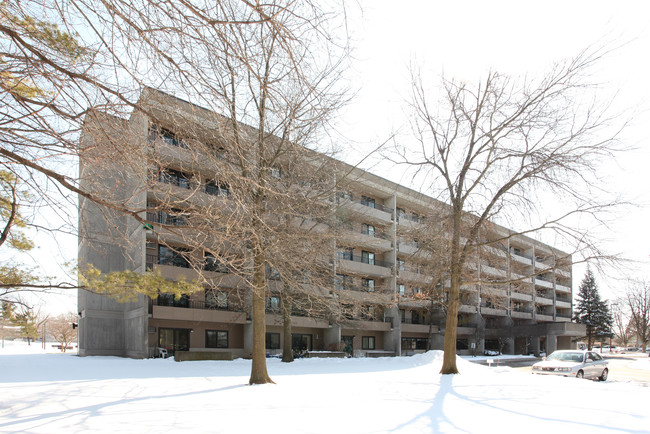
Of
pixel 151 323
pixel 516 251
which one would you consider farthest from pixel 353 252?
pixel 516 251

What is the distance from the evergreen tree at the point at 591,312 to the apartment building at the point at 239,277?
16.2 metres

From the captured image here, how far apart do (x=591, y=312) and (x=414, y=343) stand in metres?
39.9

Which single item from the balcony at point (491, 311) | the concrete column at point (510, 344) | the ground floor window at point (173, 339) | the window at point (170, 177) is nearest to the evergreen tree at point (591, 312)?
the concrete column at point (510, 344)

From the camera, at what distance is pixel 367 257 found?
43562 millimetres

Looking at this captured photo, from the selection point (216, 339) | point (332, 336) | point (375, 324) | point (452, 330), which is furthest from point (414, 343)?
point (452, 330)

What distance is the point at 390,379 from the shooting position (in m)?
14.5

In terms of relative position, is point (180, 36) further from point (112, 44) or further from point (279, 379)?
point (279, 379)

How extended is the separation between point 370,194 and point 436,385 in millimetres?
32850

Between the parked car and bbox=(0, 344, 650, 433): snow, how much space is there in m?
6.70

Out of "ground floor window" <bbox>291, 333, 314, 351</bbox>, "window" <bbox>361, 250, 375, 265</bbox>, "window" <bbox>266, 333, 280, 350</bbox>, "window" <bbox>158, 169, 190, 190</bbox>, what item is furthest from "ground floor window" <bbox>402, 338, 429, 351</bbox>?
"window" <bbox>158, 169, 190, 190</bbox>

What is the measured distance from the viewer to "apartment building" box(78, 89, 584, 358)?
7.66 metres

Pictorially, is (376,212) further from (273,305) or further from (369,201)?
(273,305)

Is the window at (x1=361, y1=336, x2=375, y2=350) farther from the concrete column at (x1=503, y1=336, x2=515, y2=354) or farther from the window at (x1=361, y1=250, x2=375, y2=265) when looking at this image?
the concrete column at (x1=503, y1=336, x2=515, y2=354)

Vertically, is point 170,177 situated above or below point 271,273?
above
